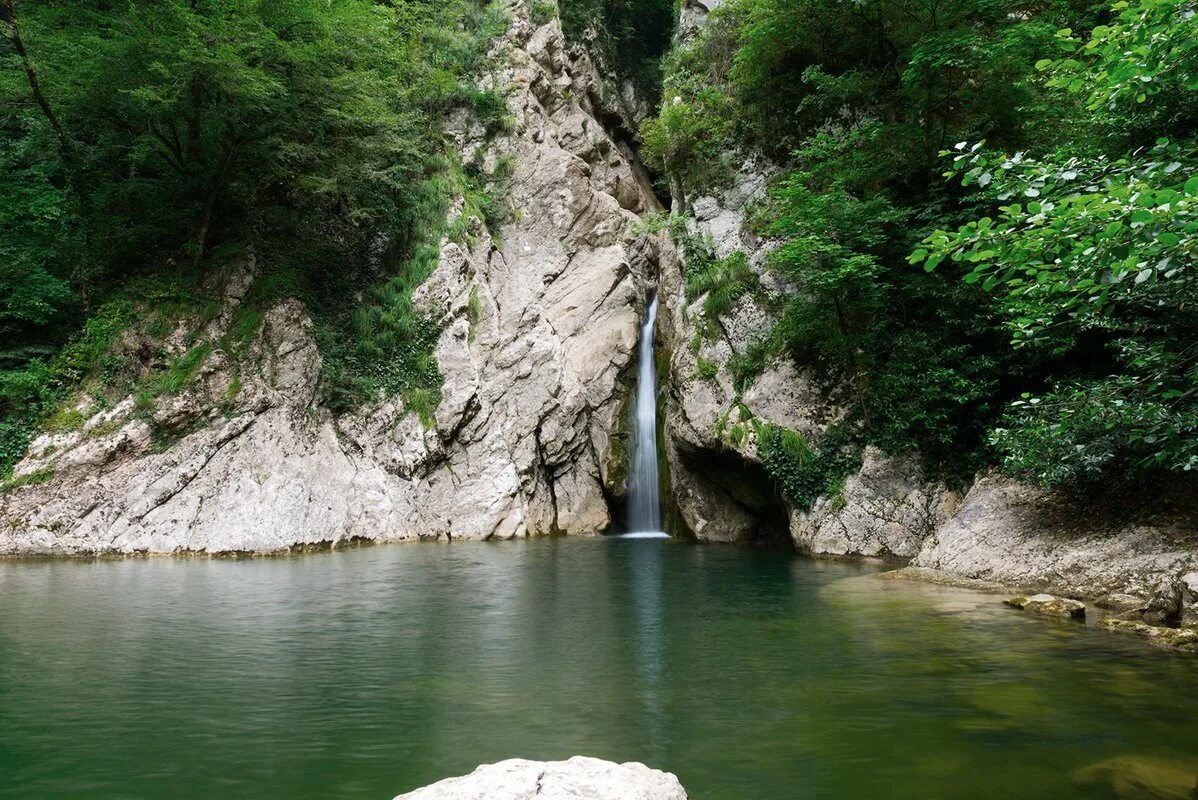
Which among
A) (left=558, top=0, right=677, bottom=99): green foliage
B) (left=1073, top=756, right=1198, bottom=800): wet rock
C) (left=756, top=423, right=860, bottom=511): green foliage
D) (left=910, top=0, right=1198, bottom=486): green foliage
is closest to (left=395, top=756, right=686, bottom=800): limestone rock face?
(left=1073, top=756, right=1198, bottom=800): wet rock

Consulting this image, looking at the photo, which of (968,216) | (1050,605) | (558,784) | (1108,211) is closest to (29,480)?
(558,784)

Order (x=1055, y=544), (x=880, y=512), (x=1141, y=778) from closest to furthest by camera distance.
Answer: (x=1141, y=778), (x=1055, y=544), (x=880, y=512)

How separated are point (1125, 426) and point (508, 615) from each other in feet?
30.7

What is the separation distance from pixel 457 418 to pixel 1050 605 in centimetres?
1746

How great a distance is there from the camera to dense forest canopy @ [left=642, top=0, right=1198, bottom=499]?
463 centimetres

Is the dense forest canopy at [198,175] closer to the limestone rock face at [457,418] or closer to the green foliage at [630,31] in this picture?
the limestone rock face at [457,418]

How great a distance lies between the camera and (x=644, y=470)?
2492 centimetres

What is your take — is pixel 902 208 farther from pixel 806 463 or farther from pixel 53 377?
pixel 53 377

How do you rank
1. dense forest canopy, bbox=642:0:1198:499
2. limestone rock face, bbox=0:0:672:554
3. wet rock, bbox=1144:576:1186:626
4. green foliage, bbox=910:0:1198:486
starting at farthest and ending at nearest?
limestone rock face, bbox=0:0:672:554 < wet rock, bbox=1144:576:1186:626 < dense forest canopy, bbox=642:0:1198:499 < green foliage, bbox=910:0:1198:486

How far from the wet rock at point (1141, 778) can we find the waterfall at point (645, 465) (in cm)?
1840

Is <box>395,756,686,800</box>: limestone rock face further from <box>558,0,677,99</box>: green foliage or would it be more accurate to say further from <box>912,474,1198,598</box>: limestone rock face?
<box>558,0,677,99</box>: green foliage

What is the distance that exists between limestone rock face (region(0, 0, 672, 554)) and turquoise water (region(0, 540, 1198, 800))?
6.06 metres

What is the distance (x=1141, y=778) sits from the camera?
488cm

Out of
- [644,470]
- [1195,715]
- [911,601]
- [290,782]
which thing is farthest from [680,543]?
[290,782]
